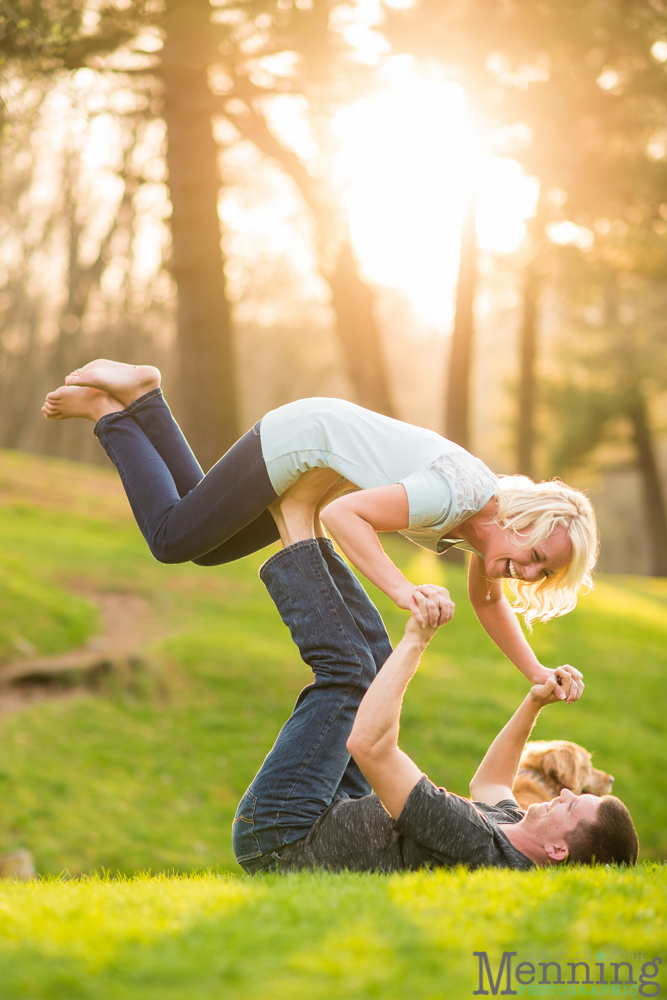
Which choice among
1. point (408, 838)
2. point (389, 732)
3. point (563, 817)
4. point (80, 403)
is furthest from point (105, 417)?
point (563, 817)

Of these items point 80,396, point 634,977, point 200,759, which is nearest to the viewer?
point 634,977

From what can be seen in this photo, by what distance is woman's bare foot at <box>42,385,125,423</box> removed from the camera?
4098 millimetres

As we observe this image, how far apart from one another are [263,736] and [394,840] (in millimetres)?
5258

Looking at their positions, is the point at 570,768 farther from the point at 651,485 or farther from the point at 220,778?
the point at 651,485

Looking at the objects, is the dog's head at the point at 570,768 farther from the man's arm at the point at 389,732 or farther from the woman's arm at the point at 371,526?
the woman's arm at the point at 371,526

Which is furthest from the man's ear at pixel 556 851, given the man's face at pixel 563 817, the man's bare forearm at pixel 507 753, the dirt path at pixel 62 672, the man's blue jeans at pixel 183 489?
the dirt path at pixel 62 672

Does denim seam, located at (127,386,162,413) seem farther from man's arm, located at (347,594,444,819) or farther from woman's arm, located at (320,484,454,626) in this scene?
man's arm, located at (347,594,444,819)

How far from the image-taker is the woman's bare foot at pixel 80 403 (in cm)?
410

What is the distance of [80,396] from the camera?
13.5 feet

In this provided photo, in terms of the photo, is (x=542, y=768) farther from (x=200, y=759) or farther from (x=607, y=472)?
(x=607, y=472)

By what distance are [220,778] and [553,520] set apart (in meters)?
5.48

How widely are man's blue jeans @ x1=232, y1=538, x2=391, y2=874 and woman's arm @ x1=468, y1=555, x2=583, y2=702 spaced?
0.57 m

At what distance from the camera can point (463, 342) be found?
1441 centimetres

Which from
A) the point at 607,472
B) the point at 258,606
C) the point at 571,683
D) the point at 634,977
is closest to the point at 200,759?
the point at 258,606
